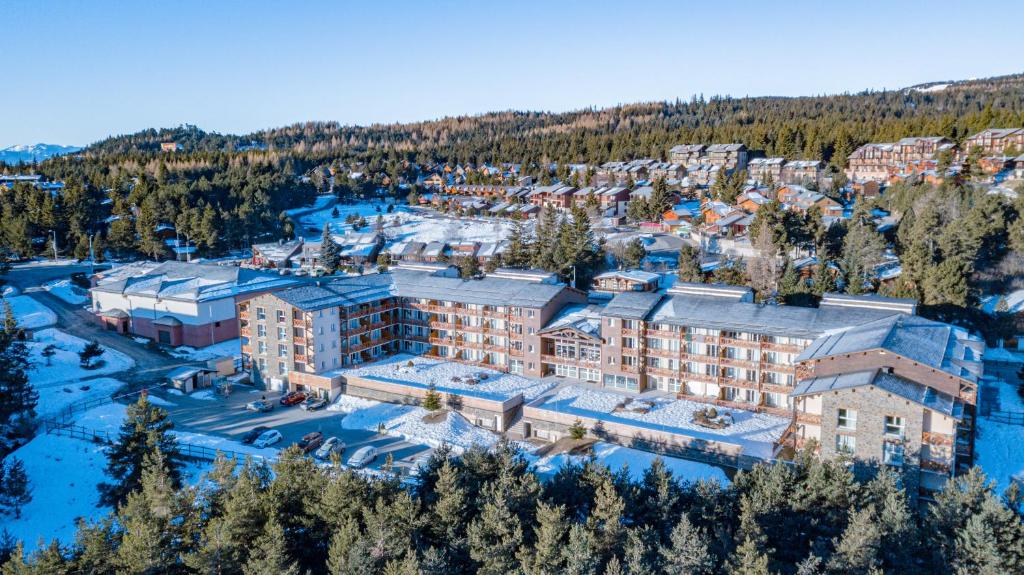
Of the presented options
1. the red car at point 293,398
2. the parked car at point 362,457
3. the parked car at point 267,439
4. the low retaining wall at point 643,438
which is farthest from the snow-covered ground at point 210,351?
the low retaining wall at point 643,438

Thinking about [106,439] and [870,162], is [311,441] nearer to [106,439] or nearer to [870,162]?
[106,439]

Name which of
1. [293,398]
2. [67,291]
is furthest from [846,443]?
[67,291]

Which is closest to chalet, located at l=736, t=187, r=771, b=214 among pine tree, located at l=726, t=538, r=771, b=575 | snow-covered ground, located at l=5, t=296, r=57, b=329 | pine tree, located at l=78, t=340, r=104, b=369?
pine tree, located at l=726, t=538, r=771, b=575

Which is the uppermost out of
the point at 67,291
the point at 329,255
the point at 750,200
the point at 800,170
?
the point at 800,170

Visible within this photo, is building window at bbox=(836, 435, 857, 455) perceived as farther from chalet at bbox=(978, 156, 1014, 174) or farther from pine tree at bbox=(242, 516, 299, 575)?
chalet at bbox=(978, 156, 1014, 174)

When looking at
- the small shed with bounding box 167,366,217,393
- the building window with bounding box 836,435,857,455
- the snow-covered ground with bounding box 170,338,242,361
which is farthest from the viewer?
the snow-covered ground with bounding box 170,338,242,361

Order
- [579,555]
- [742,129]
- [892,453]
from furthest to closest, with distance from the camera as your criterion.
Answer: [742,129] < [892,453] < [579,555]

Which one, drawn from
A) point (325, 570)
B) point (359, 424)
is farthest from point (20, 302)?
point (325, 570)
